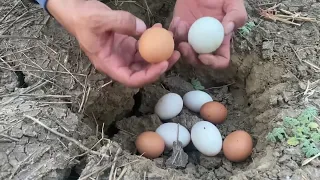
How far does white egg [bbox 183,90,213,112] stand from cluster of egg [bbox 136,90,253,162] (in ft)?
0.21

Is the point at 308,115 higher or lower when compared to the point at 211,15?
lower

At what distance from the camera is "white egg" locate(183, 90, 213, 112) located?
2457 mm

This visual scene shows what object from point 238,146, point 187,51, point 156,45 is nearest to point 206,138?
point 238,146

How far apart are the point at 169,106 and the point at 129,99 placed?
0.65ft

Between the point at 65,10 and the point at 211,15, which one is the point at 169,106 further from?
the point at 65,10

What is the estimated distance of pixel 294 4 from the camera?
269 centimetres

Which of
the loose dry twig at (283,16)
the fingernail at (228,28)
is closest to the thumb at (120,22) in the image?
the fingernail at (228,28)

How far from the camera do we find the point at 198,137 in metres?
2.22

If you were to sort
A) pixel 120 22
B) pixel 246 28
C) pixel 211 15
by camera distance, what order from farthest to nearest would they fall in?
pixel 246 28
pixel 211 15
pixel 120 22

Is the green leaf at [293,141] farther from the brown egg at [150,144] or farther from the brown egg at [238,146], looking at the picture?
the brown egg at [150,144]

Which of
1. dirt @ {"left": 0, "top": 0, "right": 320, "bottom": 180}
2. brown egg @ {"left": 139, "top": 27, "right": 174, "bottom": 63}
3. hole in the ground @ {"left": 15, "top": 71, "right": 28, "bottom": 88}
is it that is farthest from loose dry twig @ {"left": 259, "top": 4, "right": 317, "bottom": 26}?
hole in the ground @ {"left": 15, "top": 71, "right": 28, "bottom": 88}

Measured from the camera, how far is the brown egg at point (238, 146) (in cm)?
220

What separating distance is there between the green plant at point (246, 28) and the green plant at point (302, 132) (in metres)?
0.56

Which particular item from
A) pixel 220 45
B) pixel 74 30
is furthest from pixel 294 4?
pixel 74 30
